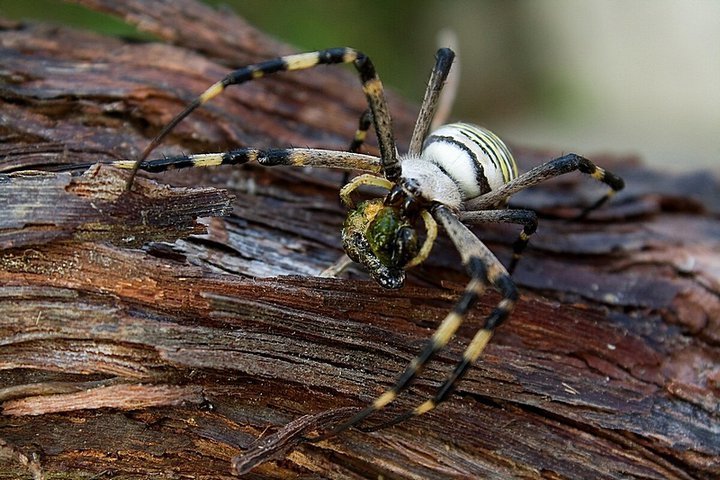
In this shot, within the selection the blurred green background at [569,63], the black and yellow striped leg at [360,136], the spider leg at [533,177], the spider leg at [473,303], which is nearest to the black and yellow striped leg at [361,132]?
the black and yellow striped leg at [360,136]

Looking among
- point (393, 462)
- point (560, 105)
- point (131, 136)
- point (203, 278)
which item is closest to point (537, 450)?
point (393, 462)

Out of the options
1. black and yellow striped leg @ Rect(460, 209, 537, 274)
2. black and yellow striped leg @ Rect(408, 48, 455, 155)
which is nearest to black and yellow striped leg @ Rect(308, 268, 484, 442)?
black and yellow striped leg @ Rect(460, 209, 537, 274)

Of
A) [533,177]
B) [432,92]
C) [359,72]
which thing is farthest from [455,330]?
[432,92]

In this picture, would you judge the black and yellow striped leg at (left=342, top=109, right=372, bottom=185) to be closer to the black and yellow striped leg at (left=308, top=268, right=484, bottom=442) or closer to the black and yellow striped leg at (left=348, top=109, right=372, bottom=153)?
the black and yellow striped leg at (left=348, top=109, right=372, bottom=153)

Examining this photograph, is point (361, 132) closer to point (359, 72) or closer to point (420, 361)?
point (359, 72)

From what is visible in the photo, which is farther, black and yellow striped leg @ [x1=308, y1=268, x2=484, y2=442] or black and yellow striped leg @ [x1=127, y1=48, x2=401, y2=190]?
black and yellow striped leg @ [x1=127, y1=48, x2=401, y2=190]

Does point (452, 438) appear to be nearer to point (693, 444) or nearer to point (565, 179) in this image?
point (693, 444)
